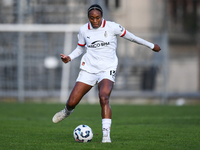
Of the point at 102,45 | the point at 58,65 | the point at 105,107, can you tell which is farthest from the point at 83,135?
the point at 58,65

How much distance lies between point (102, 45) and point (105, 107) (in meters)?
1.08

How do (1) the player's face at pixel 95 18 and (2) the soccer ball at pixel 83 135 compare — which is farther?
(1) the player's face at pixel 95 18

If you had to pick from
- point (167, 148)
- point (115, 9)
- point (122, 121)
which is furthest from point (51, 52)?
point (167, 148)

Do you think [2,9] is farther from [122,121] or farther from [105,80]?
[105,80]

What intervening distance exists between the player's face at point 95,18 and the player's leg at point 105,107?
89 centimetres

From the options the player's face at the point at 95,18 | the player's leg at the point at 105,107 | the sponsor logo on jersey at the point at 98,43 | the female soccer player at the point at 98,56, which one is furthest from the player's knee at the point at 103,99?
the player's face at the point at 95,18

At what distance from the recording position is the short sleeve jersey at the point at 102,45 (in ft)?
22.6

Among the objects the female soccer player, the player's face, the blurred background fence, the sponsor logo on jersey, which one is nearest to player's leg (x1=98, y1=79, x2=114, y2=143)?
the female soccer player

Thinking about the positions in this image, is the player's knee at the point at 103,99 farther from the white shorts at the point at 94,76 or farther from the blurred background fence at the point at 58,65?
the blurred background fence at the point at 58,65

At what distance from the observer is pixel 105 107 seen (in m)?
6.38

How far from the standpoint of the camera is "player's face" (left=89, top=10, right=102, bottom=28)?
6621 mm

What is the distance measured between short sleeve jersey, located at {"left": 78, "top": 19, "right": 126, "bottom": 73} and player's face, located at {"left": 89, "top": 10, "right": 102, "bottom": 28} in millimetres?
146

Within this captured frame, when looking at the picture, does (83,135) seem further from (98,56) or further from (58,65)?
(58,65)

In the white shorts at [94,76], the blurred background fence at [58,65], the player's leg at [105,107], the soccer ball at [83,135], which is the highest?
the blurred background fence at [58,65]
